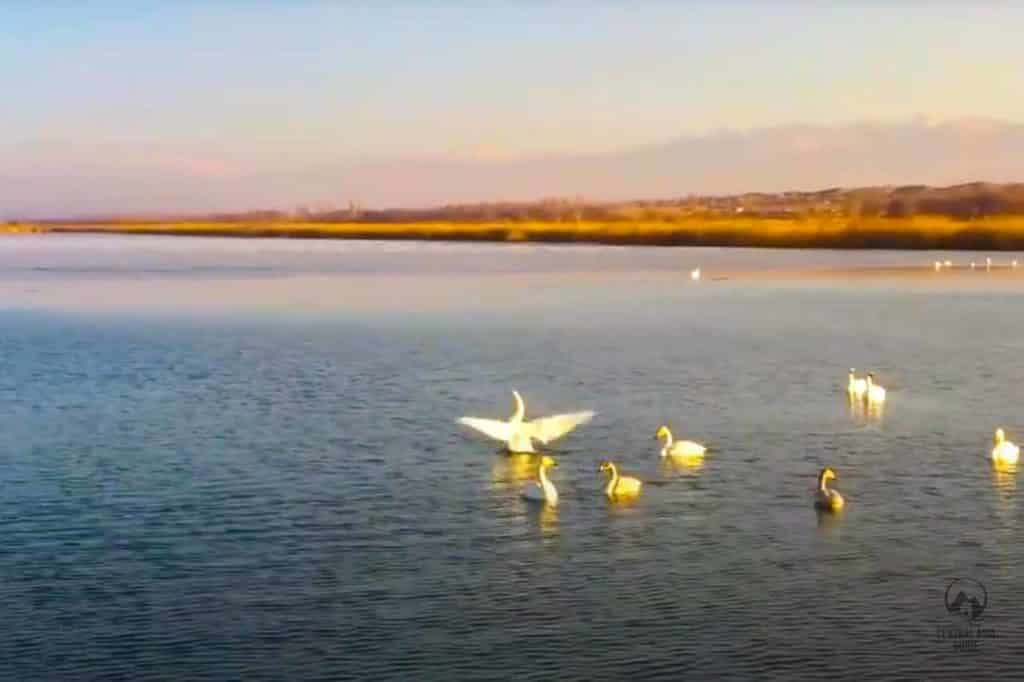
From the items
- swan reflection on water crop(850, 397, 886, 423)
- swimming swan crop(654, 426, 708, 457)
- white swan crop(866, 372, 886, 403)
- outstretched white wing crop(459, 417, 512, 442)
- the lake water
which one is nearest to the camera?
the lake water

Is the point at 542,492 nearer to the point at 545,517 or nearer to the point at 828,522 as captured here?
the point at 545,517

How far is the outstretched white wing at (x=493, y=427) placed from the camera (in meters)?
19.3

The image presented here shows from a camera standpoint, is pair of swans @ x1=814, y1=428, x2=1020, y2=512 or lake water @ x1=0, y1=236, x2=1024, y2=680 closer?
lake water @ x1=0, y1=236, x2=1024, y2=680

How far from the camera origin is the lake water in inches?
459

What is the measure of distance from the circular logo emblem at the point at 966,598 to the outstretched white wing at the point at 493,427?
7102 mm

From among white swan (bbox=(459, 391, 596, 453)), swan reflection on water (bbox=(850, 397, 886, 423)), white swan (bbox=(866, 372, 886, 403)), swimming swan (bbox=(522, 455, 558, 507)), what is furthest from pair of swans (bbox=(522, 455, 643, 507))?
white swan (bbox=(866, 372, 886, 403))

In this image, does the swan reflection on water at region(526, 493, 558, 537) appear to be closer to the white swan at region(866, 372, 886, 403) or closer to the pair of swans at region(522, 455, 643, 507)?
the pair of swans at region(522, 455, 643, 507)

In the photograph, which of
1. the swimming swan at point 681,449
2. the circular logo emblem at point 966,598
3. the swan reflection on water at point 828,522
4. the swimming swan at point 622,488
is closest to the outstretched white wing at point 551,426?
the swimming swan at point 681,449

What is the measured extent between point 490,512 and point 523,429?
3380 millimetres

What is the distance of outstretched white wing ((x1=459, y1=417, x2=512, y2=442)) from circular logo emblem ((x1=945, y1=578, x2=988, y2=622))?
7.10m

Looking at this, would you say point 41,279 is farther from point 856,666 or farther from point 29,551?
point 856,666

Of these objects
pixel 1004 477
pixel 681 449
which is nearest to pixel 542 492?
pixel 681 449

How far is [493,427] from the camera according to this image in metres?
19.5

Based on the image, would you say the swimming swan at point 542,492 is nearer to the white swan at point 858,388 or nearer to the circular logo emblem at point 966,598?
the circular logo emblem at point 966,598
